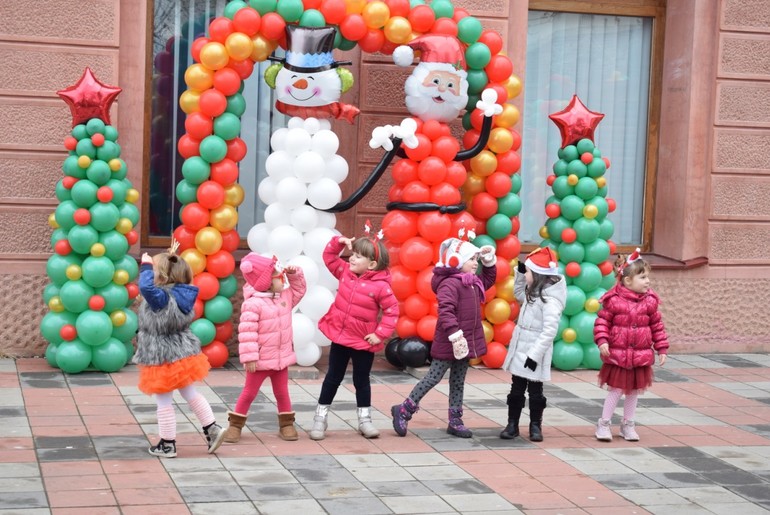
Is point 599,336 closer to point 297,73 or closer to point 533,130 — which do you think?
point 297,73

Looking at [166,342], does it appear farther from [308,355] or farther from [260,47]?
[260,47]

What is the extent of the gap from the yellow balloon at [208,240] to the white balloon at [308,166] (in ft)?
2.75

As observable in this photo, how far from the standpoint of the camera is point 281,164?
9938mm

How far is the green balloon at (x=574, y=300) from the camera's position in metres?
10.8

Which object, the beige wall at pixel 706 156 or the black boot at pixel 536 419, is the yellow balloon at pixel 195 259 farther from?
the black boot at pixel 536 419

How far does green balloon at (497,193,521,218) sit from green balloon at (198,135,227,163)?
97.8 inches

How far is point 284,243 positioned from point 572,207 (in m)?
2.66

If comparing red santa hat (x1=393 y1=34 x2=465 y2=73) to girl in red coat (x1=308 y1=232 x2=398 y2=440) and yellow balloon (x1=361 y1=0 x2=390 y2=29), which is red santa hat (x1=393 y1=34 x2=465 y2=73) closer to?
yellow balloon (x1=361 y1=0 x2=390 y2=29)

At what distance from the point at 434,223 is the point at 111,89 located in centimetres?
284

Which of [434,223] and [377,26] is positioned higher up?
[377,26]

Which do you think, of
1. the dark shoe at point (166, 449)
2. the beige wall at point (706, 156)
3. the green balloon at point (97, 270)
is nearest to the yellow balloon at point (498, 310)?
the beige wall at point (706, 156)

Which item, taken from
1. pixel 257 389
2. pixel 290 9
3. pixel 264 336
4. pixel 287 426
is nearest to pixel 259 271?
pixel 264 336

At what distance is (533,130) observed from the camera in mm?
12445

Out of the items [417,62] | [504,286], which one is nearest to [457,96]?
[417,62]
